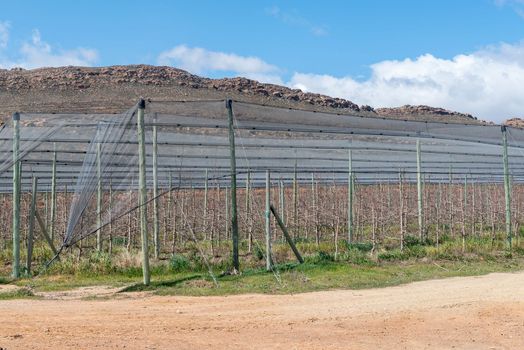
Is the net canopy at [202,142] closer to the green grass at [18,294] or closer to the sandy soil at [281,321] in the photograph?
the green grass at [18,294]

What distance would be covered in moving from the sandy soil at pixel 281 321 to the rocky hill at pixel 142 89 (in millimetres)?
42949

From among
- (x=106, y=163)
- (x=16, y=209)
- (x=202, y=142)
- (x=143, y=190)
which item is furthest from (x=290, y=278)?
(x=202, y=142)

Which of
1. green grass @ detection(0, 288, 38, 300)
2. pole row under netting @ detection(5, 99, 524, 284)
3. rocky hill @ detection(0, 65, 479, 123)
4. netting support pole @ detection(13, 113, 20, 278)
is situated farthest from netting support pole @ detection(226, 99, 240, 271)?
rocky hill @ detection(0, 65, 479, 123)

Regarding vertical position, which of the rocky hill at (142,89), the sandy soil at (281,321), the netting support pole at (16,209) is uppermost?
the rocky hill at (142,89)

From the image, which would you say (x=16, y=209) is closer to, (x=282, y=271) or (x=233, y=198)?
(x=233, y=198)

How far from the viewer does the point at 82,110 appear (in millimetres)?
17469

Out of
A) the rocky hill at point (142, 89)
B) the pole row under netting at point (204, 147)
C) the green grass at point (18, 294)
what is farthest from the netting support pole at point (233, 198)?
the rocky hill at point (142, 89)

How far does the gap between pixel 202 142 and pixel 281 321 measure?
10133 mm

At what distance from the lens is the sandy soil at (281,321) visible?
7207mm

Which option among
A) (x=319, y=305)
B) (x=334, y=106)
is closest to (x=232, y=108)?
(x=319, y=305)

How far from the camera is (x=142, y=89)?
57812mm

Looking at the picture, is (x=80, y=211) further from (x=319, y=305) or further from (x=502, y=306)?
(x=502, y=306)

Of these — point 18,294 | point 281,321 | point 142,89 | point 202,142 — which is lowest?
point 281,321

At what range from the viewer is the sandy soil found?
7.21 metres
